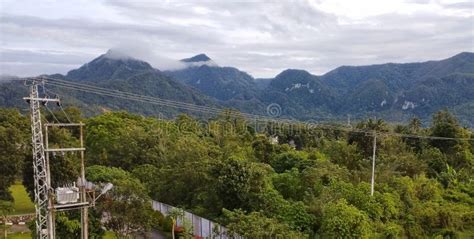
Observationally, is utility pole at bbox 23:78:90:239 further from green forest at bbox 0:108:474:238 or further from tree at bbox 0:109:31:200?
tree at bbox 0:109:31:200

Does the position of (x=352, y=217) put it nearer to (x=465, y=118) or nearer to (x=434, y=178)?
(x=434, y=178)

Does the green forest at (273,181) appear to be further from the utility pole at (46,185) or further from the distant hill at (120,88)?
the distant hill at (120,88)

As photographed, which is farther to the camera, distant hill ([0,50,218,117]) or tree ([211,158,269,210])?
distant hill ([0,50,218,117])

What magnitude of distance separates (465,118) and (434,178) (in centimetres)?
8766

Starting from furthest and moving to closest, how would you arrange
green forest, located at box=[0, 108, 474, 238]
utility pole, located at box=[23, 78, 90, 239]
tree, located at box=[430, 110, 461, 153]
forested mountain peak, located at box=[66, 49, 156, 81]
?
forested mountain peak, located at box=[66, 49, 156, 81], tree, located at box=[430, 110, 461, 153], green forest, located at box=[0, 108, 474, 238], utility pole, located at box=[23, 78, 90, 239]

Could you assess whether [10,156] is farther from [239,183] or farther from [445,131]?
[445,131]

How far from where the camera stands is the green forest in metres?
21.4

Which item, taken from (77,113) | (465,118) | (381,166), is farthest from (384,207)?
(465,118)

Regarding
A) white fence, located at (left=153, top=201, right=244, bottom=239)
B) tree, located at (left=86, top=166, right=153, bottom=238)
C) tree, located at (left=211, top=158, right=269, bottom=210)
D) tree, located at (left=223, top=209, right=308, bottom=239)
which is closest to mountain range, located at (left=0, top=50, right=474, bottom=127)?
white fence, located at (left=153, top=201, right=244, bottom=239)

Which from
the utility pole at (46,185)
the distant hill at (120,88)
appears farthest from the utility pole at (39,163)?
the distant hill at (120,88)

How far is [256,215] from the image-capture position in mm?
19844

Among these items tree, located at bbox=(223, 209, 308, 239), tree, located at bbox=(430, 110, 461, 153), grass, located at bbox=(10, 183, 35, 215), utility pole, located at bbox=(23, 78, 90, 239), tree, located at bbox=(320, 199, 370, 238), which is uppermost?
utility pole, located at bbox=(23, 78, 90, 239)

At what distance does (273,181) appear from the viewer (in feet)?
90.3

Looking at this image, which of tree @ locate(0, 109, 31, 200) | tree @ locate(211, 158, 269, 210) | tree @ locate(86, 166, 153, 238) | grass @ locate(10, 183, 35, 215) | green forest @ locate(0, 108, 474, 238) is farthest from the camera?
grass @ locate(10, 183, 35, 215)
